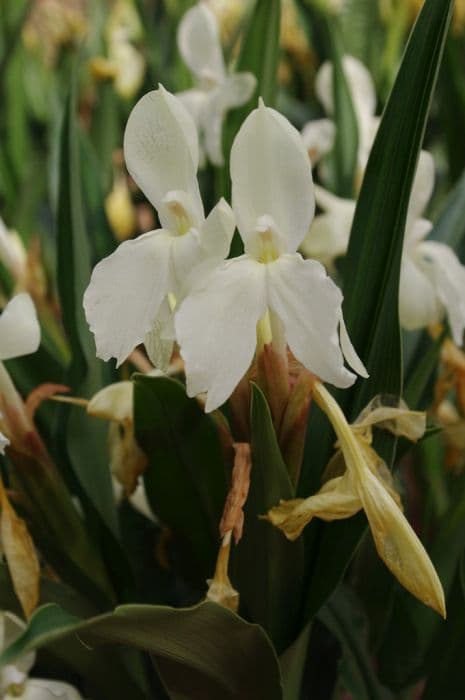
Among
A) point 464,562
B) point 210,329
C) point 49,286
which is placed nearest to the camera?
point 210,329

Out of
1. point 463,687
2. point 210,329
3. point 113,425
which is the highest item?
point 210,329

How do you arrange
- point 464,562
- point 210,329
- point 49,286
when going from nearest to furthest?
point 210,329 → point 464,562 → point 49,286

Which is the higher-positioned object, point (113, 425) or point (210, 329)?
point (210, 329)

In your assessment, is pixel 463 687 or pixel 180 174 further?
pixel 463 687

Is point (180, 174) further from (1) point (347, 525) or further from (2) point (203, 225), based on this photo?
(1) point (347, 525)

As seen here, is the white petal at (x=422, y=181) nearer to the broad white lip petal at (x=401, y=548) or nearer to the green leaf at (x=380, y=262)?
the green leaf at (x=380, y=262)

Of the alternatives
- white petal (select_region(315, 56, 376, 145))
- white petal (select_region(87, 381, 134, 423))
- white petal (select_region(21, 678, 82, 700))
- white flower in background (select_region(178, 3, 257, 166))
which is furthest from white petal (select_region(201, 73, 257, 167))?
white petal (select_region(21, 678, 82, 700))

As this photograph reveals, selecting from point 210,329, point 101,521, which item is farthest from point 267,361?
point 101,521
